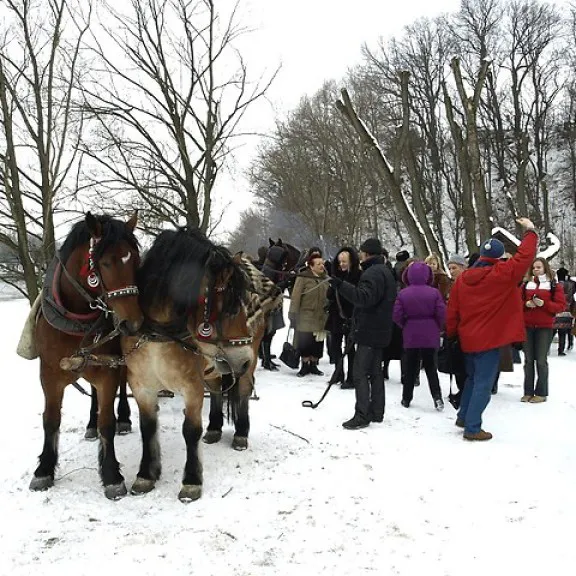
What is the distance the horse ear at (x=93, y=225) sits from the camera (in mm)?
3445

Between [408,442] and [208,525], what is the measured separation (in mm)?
2330

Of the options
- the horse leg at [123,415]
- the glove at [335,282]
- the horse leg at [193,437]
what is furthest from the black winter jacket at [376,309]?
the horse leg at [123,415]

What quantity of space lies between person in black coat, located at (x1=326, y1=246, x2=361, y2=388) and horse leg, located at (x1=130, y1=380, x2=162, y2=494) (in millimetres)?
2552

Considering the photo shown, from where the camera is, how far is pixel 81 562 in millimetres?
2900

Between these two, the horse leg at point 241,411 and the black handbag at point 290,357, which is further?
the black handbag at point 290,357

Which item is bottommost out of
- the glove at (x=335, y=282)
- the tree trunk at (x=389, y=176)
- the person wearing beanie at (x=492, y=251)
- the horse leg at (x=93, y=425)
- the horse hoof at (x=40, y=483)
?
the horse hoof at (x=40, y=483)

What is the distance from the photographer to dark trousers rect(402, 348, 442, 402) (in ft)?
21.1

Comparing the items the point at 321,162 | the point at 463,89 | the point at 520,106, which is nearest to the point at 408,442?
the point at 463,89

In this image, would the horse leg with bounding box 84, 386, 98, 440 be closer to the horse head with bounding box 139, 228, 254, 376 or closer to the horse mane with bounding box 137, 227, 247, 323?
the horse head with bounding box 139, 228, 254, 376

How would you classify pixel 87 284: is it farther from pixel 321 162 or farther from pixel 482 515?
pixel 321 162

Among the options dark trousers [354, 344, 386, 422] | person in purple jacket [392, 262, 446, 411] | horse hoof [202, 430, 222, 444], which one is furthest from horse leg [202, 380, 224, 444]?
person in purple jacket [392, 262, 446, 411]

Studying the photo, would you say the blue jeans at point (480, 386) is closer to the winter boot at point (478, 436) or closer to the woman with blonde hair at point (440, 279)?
the winter boot at point (478, 436)

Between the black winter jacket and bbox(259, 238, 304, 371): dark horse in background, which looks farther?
bbox(259, 238, 304, 371): dark horse in background

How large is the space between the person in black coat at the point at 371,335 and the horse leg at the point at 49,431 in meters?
2.78
